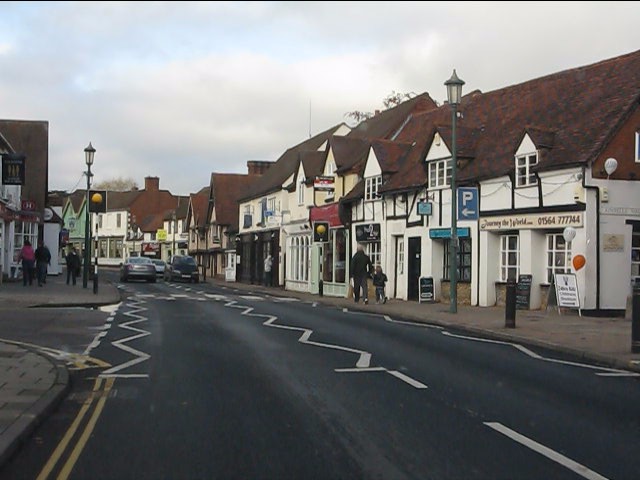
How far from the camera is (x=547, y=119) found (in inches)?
1021

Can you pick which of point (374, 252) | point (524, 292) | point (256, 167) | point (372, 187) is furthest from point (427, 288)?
point (256, 167)

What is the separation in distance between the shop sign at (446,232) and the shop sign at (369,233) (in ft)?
14.0

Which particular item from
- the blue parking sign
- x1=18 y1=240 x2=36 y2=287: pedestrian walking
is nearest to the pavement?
the blue parking sign

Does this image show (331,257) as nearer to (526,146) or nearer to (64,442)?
(526,146)

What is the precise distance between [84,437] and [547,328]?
1309cm

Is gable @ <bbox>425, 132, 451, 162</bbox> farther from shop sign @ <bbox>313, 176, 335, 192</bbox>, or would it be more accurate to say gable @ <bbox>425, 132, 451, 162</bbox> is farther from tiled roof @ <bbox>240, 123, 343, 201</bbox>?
tiled roof @ <bbox>240, 123, 343, 201</bbox>

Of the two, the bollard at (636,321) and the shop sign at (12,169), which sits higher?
the shop sign at (12,169)

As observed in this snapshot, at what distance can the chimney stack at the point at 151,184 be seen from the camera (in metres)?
106

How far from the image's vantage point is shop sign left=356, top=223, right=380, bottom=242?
33.2 m

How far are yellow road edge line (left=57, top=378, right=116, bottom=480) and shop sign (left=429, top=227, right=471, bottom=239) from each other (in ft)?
58.8

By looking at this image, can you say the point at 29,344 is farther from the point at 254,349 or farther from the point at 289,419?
the point at 289,419

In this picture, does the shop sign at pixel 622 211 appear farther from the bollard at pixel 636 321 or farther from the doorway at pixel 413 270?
the doorway at pixel 413 270

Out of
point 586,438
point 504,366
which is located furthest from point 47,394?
point 504,366

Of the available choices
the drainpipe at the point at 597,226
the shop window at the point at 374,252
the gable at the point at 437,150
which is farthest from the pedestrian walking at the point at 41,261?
the drainpipe at the point at 597,226
